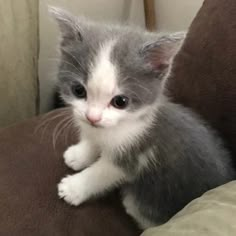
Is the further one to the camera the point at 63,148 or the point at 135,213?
the point at 63,148

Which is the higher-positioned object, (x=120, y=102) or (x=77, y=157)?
(x=120, y=102)

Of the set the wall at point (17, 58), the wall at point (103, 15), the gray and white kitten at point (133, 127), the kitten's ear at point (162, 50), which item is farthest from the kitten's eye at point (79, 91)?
the wall at point (103, 15)

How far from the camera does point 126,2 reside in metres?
1.84

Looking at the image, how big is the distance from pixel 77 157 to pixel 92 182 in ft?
0.33

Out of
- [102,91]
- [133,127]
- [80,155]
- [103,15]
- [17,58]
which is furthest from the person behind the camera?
[103,15]

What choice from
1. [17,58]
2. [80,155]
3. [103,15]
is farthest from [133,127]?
[103,15]

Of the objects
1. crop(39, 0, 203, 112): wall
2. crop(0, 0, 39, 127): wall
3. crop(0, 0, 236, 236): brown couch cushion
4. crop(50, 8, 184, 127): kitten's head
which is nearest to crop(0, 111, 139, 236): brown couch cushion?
crop(0, 0, 236, 236): brown couch cushion

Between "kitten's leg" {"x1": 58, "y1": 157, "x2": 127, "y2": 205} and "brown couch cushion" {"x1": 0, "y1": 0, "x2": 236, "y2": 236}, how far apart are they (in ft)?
0.06

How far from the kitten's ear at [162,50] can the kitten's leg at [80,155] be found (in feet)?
0.93

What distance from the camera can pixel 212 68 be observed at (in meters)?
1.00

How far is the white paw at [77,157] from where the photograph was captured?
41.8 inches

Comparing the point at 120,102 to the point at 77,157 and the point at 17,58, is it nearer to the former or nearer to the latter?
the point at 77,157

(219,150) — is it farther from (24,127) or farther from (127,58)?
(24,127)

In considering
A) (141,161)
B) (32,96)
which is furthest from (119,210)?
(32,96)
